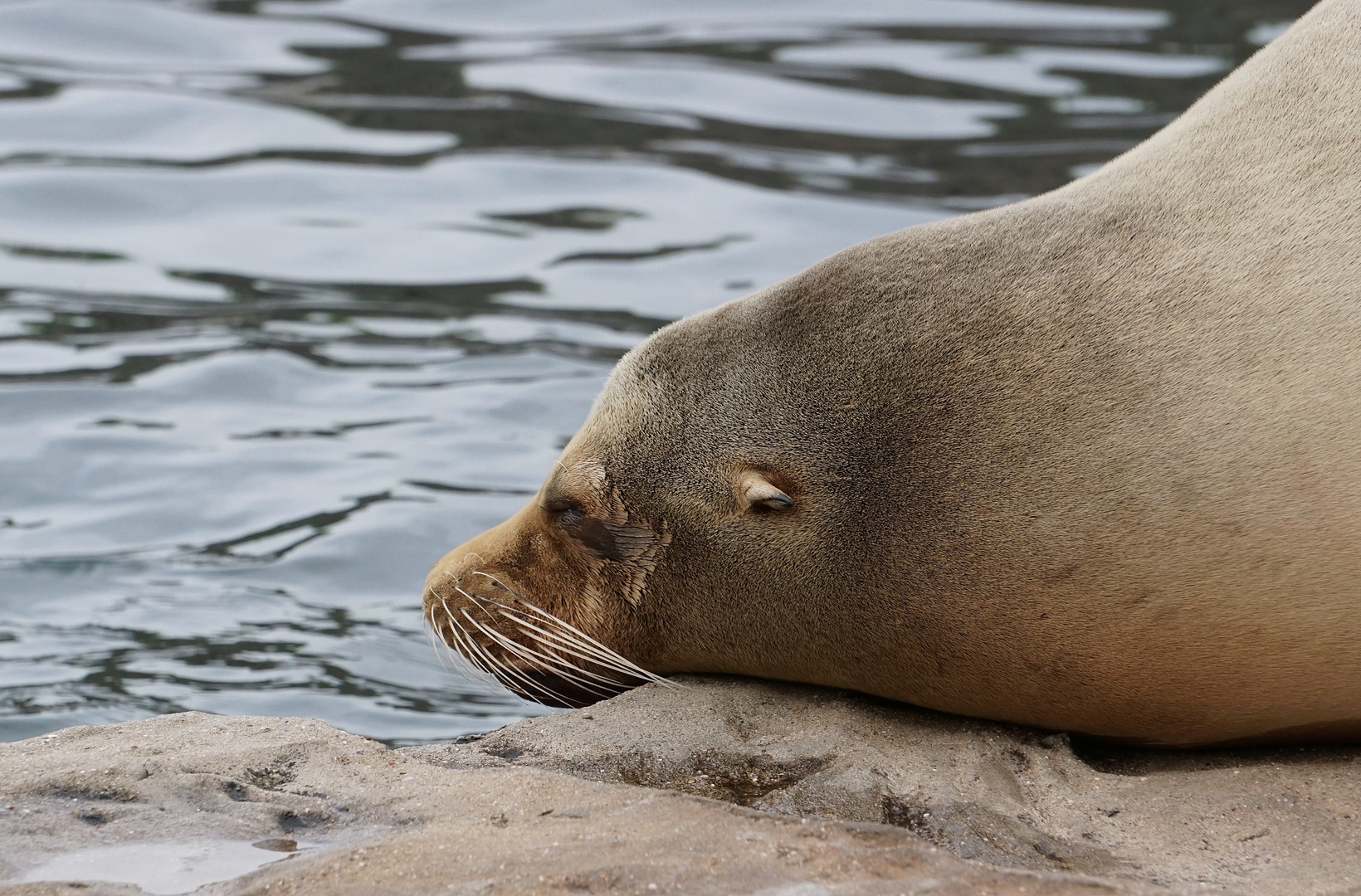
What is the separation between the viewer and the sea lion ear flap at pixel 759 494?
4.01 meters

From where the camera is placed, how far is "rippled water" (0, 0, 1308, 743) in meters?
5.91

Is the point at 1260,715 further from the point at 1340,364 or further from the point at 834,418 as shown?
the point at 834,418

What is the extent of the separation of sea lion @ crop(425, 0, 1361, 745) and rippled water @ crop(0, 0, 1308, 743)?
140cm

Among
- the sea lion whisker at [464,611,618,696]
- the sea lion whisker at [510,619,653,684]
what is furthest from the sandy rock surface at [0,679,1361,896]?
the sea lion whisker at [464,611,618,696]

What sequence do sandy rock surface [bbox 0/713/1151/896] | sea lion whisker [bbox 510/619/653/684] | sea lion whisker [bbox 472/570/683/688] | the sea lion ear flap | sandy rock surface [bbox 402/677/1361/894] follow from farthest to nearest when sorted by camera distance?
sea lion whisker [bbox 510/619/653/684] → sea lion whisker [bbox 472/570/683/688] → the sea lion ear flap → sandy rock surface [bbox 402/677/1361/894] → sandy rock surface [bbox 0/713/1151/896]

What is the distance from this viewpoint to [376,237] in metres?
9.79

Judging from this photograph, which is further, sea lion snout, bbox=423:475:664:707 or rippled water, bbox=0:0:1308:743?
rippled water, bbox=0:0:1308:743

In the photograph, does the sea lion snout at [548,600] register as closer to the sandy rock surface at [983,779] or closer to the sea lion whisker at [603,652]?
the sea lion whisker at [603,652]

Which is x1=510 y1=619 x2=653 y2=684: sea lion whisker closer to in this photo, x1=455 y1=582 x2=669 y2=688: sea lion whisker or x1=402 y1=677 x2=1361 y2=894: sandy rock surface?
x1=455 y1=582 x2=669 y2=688: sea lion whisker

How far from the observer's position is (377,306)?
8945mm

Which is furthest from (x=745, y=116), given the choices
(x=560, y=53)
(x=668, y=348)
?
(x=668, y=348)

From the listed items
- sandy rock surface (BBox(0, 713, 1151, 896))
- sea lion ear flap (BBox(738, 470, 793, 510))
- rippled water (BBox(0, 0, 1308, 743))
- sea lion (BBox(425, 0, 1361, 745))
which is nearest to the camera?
sandy rock surface (BBox(0, 713, 1151, 896))

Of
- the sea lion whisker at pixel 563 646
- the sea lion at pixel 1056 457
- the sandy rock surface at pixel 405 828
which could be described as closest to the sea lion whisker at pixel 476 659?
the sea lion whisker at pixel 563 646

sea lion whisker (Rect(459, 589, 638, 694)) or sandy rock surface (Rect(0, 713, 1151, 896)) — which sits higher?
sandy rock surface (Rect(0, 713, 1151, 896))
